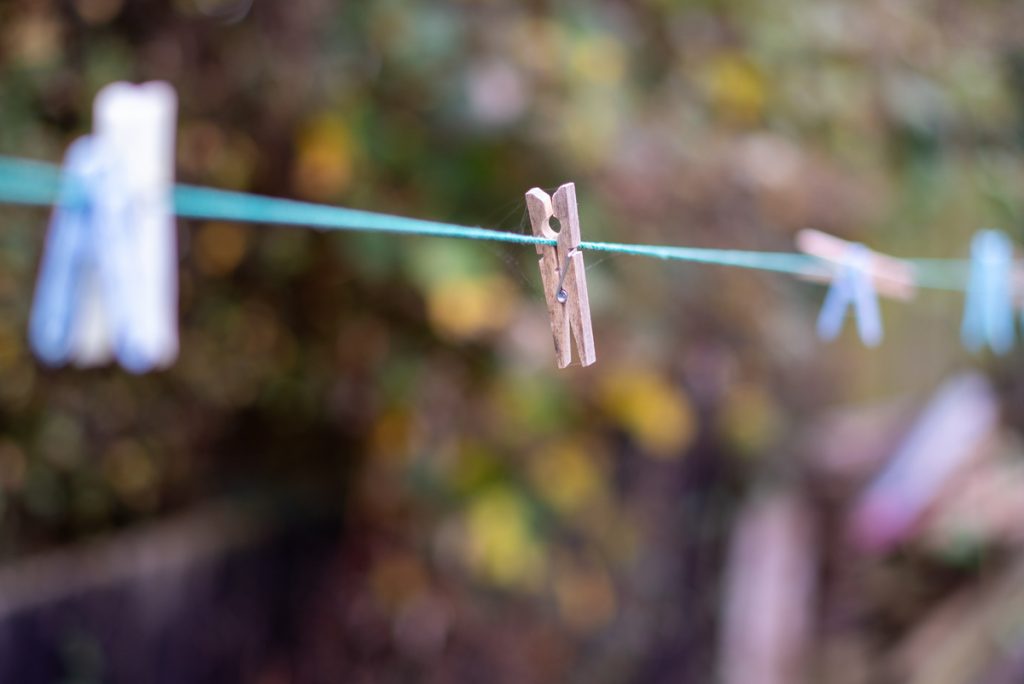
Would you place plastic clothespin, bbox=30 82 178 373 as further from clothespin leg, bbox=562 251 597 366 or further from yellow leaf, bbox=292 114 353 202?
yellow leaf, bbox=292 114 353 202

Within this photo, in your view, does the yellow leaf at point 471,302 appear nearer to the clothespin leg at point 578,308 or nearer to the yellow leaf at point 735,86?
the yellow leaf at point 735,86

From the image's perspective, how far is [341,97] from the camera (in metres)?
1.76

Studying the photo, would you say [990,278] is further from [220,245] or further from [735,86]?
[220,245]

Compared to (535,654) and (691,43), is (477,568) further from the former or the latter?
(691,43)

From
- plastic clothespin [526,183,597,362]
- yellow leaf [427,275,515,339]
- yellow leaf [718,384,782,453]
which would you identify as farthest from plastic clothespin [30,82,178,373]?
yellow leaf [718,384,782,453]

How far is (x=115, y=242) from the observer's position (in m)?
0.99

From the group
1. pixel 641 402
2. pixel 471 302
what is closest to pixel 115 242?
pixel 471 302

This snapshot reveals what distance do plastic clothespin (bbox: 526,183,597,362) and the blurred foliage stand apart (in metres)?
0.60

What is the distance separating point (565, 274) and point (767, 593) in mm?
2432

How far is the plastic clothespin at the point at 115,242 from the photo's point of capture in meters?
1.00

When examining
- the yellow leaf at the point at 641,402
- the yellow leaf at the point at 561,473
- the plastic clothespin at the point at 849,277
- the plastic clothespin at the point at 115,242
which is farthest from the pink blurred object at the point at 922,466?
the plastic clothespin at the point at 115,242

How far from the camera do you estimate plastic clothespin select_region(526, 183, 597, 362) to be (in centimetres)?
74

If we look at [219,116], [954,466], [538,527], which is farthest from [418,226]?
[954,466]

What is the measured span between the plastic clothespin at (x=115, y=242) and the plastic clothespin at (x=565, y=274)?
0.43m
